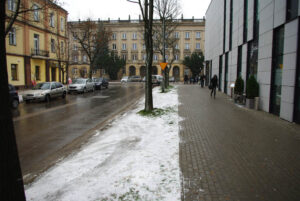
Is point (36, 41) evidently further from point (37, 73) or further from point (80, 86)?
point (80, 86)

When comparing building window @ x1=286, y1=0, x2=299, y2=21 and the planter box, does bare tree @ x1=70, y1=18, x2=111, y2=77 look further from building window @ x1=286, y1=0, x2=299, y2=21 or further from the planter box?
building window @ x1=286, y1=0, x2=299, y2=21

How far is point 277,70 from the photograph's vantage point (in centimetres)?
1062

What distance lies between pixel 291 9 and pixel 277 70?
102 inches

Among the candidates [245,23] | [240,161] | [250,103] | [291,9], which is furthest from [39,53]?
[240,161]

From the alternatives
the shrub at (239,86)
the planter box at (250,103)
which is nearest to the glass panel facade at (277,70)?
the planter box at (250,103)

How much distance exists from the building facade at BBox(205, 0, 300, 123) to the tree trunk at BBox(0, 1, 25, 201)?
9.02 m

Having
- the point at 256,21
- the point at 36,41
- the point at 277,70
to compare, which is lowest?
the point at 277,70

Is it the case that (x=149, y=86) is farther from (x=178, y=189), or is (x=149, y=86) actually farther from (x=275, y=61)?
(x=178, y=189)

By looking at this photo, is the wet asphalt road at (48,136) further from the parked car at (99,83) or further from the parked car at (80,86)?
the parked car at (99,83)

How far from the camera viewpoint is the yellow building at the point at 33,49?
26.1m

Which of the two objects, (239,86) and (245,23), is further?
(245,23)

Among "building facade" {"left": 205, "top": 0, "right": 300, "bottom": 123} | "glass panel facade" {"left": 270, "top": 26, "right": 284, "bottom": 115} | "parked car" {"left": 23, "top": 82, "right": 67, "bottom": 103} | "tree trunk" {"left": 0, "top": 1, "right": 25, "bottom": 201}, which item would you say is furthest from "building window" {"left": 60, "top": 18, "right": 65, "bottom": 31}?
"tree trunk" {"left": 0, "top": 1, "right": 25, "bottom": 201}

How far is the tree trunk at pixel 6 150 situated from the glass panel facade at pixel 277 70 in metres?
10.4

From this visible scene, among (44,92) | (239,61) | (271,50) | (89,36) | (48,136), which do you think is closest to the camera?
(48,136)
